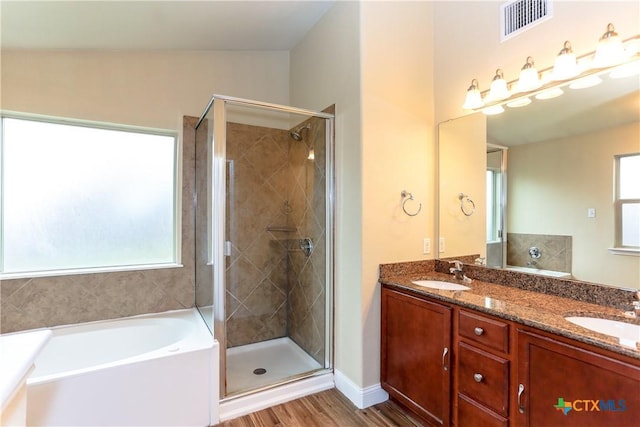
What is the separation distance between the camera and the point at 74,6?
1.79 meters

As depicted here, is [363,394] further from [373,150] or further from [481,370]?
[373,150]

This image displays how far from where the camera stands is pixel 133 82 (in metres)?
2.53

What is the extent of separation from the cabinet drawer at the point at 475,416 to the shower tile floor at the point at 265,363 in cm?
115

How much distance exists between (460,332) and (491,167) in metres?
1.15

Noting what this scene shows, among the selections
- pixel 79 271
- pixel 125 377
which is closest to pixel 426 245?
pixel 125 377

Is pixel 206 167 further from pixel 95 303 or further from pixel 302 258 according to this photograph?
pixel 95 303

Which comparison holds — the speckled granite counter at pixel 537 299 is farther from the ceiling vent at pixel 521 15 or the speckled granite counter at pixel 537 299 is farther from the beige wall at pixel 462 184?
the ceiling vent at pixel 521 15

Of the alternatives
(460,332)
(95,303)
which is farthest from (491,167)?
(95,303)

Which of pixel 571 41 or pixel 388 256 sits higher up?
pixel 571 41

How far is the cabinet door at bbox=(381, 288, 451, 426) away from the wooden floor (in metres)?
0.12

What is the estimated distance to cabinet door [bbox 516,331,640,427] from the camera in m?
1.07

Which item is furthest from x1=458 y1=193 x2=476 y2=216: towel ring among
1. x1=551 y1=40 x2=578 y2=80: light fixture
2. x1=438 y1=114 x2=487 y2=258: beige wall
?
x1=551 y1=40 x2=578 y2=80: light fixture

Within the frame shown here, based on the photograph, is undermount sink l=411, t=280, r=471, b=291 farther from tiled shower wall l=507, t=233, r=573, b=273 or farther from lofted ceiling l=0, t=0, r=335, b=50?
lofted ceiling l=0, t=0, r=335, b=50

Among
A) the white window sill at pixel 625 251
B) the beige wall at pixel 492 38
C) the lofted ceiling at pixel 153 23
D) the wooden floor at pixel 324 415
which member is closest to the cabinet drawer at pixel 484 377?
the wooden floor at pixel 324 415
